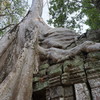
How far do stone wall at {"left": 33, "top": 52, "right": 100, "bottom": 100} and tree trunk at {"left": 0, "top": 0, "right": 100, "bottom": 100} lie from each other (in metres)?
0.18

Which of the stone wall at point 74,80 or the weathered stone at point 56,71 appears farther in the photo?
the weathered stone at point 56,71

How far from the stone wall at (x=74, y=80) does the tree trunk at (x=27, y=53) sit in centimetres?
18

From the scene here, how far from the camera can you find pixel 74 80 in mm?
1794

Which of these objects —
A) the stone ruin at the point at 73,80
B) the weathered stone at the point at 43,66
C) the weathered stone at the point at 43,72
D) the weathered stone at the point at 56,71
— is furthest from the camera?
the weathered stone at the point at 43,66

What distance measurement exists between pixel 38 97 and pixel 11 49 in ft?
4.37

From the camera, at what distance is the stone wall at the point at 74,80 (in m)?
1.65

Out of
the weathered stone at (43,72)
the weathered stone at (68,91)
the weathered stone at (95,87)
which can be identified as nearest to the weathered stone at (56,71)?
the weathered stone at (43,72)

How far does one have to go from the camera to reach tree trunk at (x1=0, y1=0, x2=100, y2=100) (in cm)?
168

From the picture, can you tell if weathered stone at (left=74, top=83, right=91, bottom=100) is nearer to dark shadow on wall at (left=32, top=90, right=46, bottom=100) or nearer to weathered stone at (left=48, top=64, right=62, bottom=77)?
weathered stone at (left=48, top=64, right=62, bottom=77)

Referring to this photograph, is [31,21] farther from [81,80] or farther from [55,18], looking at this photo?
[81,80]

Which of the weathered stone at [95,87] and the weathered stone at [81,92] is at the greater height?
the weathered stone at [95,87]

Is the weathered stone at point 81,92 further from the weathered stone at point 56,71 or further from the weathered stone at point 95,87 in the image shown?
the weathered stone at point 56,71

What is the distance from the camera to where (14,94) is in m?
1.61

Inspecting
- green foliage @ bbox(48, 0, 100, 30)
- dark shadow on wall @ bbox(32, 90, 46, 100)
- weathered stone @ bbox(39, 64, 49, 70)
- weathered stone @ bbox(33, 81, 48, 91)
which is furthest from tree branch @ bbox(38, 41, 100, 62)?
green foliage @ bbox(48, 0, 100, 30)
